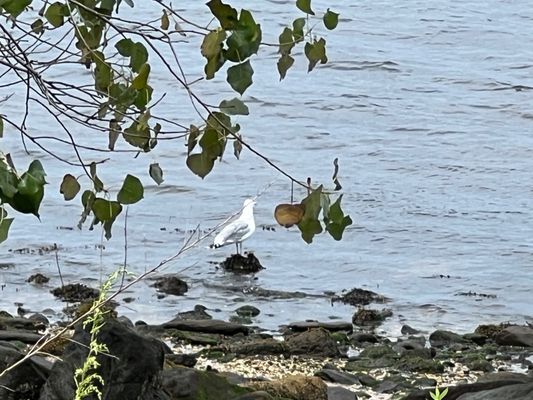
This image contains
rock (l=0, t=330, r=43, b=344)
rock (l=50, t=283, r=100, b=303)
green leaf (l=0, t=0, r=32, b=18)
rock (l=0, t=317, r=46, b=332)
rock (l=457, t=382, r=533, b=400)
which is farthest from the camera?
rock (l=50, t=283, r=100, b=303)

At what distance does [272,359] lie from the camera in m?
8.52

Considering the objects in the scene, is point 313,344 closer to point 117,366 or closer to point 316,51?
point 117,366

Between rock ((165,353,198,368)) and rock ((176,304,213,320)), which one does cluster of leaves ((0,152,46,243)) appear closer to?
rock ((165,353,198,368))

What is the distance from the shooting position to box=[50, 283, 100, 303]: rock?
10.5 metres

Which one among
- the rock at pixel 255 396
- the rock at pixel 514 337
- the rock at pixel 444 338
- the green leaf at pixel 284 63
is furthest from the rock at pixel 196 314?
the green leaf at pixel 284 63

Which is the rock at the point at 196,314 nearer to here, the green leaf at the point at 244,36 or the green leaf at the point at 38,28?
the green leaf at the point at 38,28

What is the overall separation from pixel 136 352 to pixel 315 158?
A: 10.1 m

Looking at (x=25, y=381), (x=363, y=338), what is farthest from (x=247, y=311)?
(x=25, y=381)

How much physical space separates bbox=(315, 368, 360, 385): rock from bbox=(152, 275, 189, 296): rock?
9.98 ft

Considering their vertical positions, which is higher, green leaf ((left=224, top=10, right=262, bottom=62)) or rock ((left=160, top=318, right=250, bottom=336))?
green leaf ((left=224, top=10, right=262, bottom=62))

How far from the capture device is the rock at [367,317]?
10.1 meters

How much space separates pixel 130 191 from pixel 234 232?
8392 millimetres

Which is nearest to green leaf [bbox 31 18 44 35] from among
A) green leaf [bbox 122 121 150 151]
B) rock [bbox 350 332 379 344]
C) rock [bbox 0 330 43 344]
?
green leaf [bbox 122 121 150 151]

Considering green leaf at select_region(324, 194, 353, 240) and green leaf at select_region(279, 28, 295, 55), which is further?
green leaf at select_region(279, 28, 295, 55)
